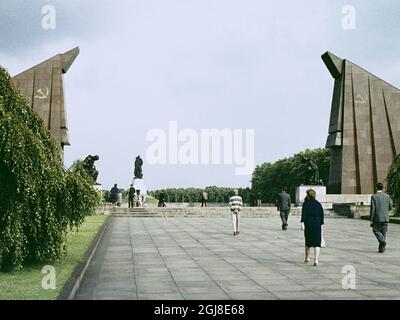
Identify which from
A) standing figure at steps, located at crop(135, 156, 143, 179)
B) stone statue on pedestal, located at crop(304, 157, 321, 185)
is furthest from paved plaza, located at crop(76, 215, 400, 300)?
standing figure at steps, located at crop(135, 156, 143, 179)

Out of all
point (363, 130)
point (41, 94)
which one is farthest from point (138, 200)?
point (363, 130)

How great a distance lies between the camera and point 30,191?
9.28 metres

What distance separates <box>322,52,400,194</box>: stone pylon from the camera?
4319 centimetres

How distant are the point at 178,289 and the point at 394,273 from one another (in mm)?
4273

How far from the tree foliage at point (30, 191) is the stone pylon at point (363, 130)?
35259mm

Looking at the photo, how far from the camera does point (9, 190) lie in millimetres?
9172

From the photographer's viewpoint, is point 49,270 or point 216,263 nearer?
point 49,270

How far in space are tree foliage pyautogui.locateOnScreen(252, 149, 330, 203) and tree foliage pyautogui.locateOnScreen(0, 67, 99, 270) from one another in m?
58.6

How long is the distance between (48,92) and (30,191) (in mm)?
36156

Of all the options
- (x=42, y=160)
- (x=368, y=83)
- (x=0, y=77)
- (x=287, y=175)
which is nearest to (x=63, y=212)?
(x=42, y=160)

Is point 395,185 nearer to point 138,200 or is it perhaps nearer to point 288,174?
point 138,200

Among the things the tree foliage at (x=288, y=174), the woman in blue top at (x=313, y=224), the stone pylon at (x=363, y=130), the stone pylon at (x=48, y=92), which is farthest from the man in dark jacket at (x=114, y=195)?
the tree foliage at (x=288, y=174)

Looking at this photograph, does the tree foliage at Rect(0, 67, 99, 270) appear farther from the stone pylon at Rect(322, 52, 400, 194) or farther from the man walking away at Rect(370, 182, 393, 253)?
the stone pylon at Rect(322, 52, 400, 194)

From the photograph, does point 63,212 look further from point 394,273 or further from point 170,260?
point 394,273
